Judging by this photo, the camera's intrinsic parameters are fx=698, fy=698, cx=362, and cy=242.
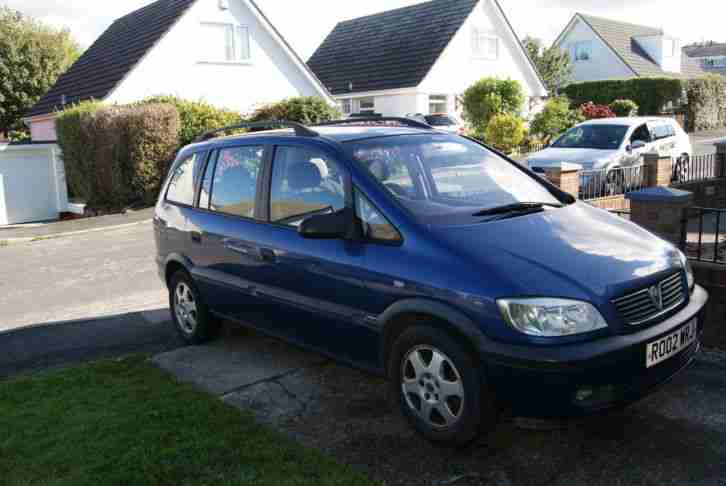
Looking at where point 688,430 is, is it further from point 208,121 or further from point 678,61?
point 678,61

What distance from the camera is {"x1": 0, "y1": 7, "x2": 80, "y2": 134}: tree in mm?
39312

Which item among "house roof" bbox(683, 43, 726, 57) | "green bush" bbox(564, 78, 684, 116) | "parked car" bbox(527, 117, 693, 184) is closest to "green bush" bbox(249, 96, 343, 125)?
"parked car" bbox(527, 117, 693, 184)

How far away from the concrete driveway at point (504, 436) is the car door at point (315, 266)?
441 millimetres

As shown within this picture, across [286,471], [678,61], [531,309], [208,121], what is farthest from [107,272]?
[678,61]

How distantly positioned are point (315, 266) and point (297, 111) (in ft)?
53.2

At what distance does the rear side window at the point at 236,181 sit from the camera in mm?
5445

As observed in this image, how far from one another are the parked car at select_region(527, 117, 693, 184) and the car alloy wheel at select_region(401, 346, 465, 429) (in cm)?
974

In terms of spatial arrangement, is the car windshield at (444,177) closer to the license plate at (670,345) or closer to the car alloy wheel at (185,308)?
the license plate at (670,345)

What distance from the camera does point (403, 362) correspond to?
415cm

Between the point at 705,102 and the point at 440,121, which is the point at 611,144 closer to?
the point at 440,121

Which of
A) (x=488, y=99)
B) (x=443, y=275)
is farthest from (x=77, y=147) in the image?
(x=443, y=275)

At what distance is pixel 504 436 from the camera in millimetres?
4230

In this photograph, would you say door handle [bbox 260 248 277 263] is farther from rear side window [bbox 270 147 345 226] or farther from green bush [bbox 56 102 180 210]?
green bush [bbox 56 102 180 210]

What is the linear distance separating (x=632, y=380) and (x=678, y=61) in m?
54.3
